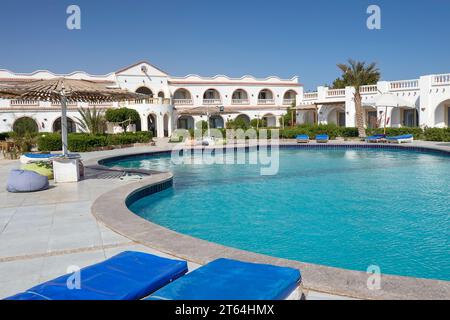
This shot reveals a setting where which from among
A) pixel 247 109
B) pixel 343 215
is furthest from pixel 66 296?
pixel 247 109

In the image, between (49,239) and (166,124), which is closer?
(49,239)

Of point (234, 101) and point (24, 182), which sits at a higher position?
point (234, 101)

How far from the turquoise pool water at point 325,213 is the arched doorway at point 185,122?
90.5 feet

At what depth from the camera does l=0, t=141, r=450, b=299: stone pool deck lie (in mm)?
4719

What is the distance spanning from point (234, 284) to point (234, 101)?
4291cm

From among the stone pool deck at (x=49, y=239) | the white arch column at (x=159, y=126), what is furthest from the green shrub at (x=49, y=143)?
the white arch column at (x=159, y=126)

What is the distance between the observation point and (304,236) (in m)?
7.41

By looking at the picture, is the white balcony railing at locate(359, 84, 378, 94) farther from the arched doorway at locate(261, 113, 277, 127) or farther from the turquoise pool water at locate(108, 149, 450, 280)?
the turquoise pool water at locate(108, 149, 450, 280)

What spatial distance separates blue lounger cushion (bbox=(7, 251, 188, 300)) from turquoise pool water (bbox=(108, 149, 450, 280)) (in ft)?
10.2

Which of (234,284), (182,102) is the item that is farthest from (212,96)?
(234,284)

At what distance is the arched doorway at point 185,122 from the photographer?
4322cm

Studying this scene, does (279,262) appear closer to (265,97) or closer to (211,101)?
(211,101)

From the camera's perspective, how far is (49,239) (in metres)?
Answer: 6.04
